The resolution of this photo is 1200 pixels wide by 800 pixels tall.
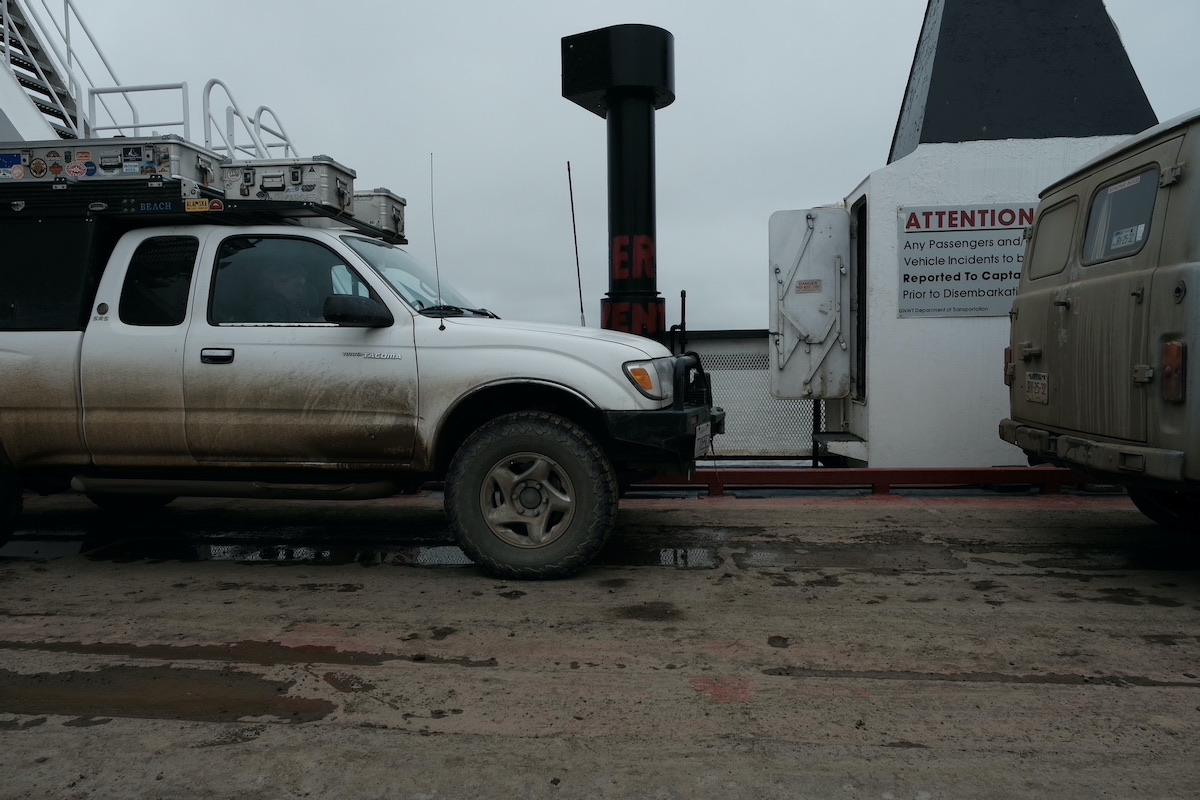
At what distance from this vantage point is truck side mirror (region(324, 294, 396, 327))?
4598 mm

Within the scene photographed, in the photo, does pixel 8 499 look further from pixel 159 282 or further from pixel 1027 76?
pixel 1027 76

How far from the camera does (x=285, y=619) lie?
4.19m

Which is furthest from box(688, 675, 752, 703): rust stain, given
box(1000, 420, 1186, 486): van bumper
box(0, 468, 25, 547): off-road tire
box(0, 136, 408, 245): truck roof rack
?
box(0, 468, 25, 547): off-road tire

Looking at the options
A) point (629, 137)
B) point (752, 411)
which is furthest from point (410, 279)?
point (752, 411)

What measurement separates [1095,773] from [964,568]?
2.42 m

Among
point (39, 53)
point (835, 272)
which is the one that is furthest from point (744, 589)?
point (39, 53)

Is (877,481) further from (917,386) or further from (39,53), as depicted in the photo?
(39,53)

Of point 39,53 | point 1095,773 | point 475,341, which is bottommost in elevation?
point 1095,773

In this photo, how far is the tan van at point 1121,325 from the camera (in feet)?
14.1

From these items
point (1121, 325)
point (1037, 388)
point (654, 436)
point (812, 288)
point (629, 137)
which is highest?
point (629, 137)

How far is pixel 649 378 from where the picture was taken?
4707 mm

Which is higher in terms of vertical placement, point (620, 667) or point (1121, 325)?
point (1121, 325)

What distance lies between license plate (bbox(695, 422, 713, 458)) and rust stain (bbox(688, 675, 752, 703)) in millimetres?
1652

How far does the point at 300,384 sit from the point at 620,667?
2441 millimetres
